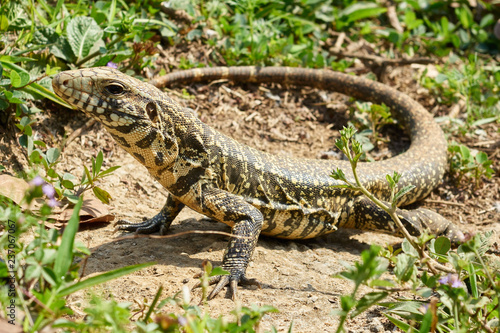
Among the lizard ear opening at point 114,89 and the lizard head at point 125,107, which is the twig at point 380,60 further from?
the lizard ear opening at point 114,89

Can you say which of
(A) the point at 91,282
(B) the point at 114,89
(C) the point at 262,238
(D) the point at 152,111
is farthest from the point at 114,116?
(C) the point at 262,238

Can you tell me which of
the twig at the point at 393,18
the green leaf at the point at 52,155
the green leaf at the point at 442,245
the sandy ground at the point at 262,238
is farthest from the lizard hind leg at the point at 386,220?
the twig at the point at 393,18

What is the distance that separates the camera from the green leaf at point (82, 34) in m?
7.03

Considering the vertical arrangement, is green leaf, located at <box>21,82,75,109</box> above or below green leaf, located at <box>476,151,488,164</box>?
above

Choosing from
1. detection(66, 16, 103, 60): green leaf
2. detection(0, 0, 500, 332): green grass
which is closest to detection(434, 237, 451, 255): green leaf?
detection(0, 0, 500, 332): green grass

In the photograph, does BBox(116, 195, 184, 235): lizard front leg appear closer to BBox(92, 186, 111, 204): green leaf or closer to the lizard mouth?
BBox(92, 186, 111, 204): green leaf

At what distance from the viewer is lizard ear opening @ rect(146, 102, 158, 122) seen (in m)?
5.31

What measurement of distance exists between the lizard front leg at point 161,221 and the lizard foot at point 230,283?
138 cm

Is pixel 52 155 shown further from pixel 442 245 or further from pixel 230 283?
pixel 442 245

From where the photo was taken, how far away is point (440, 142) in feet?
25.8

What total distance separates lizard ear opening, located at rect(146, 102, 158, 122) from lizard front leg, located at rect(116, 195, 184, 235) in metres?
1.29

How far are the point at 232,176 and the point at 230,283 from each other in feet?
4.28

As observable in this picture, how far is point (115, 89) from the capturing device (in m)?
5.14

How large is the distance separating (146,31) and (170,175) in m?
4.04
